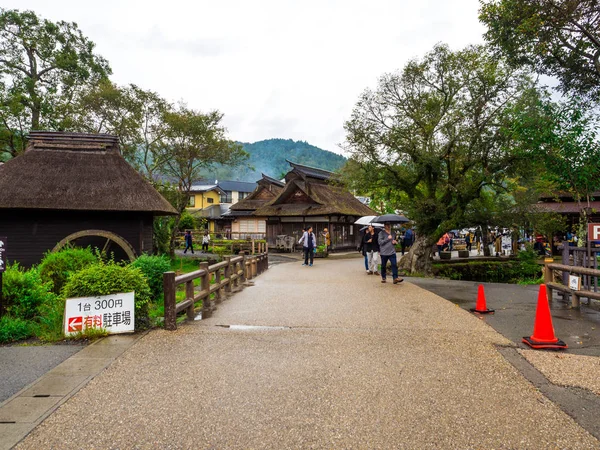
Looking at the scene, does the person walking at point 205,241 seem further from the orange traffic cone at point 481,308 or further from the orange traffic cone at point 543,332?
the orange traffic cone at point 543,332

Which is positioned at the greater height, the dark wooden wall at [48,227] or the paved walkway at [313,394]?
the dark wooden wall at [48,227]

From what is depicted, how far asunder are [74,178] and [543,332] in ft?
55.1

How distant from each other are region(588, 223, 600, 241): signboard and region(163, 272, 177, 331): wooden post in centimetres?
841

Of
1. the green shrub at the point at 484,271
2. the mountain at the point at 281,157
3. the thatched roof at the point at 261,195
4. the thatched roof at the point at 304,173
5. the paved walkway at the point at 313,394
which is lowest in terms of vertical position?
the green shrub at the point at 484,271

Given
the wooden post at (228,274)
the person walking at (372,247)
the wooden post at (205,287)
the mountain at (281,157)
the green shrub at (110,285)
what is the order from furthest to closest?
the mountain at (281,157) < the person walking at (372,247) < the wooden post at (228,274) < the wooden post at (205,287) < the green shrub at (110,285)

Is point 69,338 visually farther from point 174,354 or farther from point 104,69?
point 104,69

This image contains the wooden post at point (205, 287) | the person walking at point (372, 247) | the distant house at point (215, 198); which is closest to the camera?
the wooden post at point (205, 287)

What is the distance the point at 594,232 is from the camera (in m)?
8.62

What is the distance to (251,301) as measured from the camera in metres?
9.35

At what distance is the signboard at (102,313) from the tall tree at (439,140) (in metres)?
14.3

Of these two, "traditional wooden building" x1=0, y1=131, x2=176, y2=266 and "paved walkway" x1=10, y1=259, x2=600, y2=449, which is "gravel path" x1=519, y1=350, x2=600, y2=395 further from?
"traditional wooden building" x1=0, y1=131, x2=176, y2=266

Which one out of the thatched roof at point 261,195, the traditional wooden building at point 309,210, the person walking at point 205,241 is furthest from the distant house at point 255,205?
the person walking at point 205,241

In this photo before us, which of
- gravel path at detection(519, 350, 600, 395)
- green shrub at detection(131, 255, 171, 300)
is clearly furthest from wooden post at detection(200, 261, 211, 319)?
gravel path at detection(519, 350, 600, 395)

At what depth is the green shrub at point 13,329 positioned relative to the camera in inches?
238
